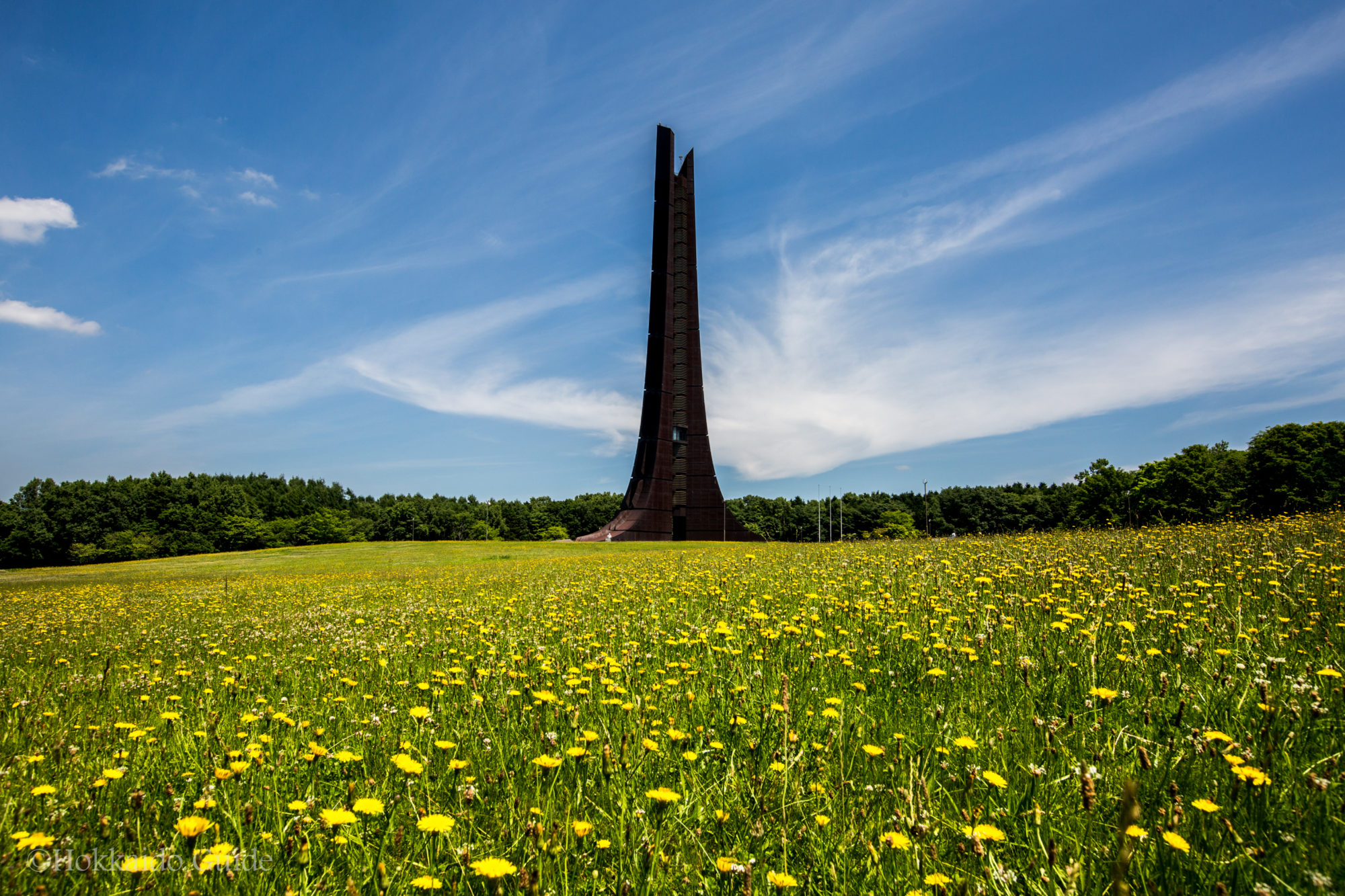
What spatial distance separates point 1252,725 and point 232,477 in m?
141

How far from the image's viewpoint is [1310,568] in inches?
224

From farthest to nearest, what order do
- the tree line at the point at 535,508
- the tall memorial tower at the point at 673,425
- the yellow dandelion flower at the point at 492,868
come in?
the tree line at the point at 535,508 < the tall memorial tower at the point at 673,425 < the yellow dandelion flower at the point at 492,868

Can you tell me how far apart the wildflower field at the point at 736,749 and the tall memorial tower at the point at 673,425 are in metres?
33.7

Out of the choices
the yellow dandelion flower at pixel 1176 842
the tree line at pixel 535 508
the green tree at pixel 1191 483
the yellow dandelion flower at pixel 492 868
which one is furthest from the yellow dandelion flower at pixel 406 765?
the green tree at pixel 1191 483

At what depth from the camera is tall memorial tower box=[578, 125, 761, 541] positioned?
40.3 metres

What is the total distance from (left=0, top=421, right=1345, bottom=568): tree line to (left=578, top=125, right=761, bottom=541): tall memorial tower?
971 centimetres

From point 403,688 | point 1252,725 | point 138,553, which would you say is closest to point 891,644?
point 1252,725

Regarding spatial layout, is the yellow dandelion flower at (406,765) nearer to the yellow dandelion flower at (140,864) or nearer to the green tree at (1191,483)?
the yellow dandelion flower at (140,864)

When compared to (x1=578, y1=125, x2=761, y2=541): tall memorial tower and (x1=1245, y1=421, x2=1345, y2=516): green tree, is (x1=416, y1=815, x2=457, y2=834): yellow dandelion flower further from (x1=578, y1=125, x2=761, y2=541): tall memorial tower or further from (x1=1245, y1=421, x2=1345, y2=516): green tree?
(x1=1245, y1=421, x2=1345, y2=516): green tree

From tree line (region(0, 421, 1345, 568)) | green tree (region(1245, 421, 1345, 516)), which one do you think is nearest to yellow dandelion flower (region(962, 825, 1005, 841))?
tree line (region(0, 421, 1345, 568))

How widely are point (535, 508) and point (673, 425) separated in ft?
253

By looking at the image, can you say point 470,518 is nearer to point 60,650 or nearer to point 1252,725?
point 60,650

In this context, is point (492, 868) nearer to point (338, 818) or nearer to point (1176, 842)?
point (338, 818)

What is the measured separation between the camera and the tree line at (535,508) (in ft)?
160
